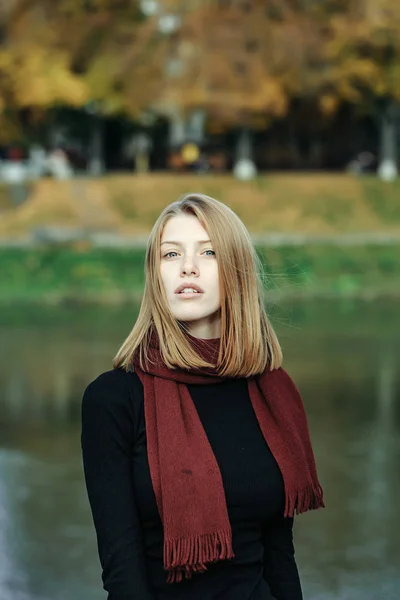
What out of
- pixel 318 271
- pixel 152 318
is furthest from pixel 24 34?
pixel 152 318

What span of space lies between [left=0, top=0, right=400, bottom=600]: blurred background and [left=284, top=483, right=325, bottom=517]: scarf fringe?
152 inches

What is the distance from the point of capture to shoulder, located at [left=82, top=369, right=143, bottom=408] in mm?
2748

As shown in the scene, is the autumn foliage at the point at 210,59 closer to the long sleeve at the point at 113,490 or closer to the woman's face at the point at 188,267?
the woman's face at the point at 188,267

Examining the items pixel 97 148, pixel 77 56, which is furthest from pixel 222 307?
pixel 97 148

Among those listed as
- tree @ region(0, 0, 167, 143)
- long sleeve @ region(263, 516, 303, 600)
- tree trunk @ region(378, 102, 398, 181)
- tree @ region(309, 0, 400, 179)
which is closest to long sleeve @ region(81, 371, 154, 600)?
long sleeve @ region(263, 516, 303, 600)

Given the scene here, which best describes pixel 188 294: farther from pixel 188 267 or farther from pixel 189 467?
→ pixel 189 467

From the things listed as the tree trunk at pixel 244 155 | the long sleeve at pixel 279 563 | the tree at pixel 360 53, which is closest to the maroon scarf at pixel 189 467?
the long sleeve at pixel 279 563

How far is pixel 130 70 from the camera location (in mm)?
32375

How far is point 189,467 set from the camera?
2.76m

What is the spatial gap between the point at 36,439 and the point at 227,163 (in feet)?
95.1

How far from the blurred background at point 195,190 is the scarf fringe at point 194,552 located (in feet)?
13.4

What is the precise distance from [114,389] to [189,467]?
0.71 ft

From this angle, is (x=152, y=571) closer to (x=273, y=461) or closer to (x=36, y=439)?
(x=273, y=461)

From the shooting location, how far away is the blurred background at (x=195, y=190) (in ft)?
28.8
